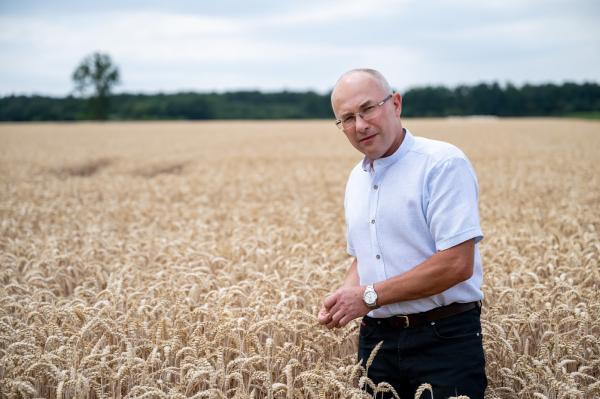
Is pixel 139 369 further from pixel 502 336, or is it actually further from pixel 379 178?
pixel 502 336

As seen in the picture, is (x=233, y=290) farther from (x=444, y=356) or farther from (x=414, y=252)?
(x=444, y=356)

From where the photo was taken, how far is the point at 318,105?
10031 centimetres

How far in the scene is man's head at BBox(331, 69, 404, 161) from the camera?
3.04m

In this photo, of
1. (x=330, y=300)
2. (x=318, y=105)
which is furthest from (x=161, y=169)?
(x=318, y=105)

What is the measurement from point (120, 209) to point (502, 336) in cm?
809

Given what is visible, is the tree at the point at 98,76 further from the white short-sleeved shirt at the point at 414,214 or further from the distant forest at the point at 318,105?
the white short-sleeved shirt at the point at 414,214

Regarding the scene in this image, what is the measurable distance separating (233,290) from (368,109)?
204 centimetres

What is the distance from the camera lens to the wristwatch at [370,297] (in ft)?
9.96

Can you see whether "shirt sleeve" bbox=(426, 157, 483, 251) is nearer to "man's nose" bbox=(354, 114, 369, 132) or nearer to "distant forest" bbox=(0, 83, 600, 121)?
"man's nose" bbox=(354, 114, 369, 132)

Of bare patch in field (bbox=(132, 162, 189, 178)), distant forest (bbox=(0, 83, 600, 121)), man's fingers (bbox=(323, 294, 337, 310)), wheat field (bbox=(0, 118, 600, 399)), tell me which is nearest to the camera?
man's fingers (bbox=(323, 294, 337, 310))

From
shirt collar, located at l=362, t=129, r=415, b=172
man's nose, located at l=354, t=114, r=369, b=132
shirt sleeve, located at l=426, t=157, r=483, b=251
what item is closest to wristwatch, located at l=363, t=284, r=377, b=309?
shirt sleeve, located at l=426, t=157, r=483, b=251

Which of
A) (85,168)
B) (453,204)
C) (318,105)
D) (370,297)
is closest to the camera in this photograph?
(453,204)

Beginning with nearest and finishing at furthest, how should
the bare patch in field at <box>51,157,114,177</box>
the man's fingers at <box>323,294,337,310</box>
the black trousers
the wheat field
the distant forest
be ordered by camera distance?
the black trousers
the man's fingers at <box>323,294,337,310</box>
the wheat field
the bare patch in field at <box>51,157,114,177</box>
the distant forest

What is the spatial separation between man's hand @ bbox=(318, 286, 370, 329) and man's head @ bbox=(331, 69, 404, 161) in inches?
31.5
